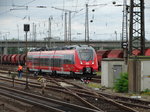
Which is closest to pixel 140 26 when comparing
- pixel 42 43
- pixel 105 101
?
pixel 105 101

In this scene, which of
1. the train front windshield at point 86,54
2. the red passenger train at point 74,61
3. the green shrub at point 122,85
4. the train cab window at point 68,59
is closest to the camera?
the green shrub at point 122,85

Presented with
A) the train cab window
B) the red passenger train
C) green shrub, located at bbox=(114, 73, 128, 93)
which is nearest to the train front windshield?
the red passenger train

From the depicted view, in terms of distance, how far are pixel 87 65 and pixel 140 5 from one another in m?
6.70

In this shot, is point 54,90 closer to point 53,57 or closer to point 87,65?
point 87,65

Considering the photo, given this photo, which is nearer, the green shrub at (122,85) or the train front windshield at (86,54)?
the green shrub at (122,85)

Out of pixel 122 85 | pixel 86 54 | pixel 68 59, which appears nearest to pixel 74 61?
pixel 68 59

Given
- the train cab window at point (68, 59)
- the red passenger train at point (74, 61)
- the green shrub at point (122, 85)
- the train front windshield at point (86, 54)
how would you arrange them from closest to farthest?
the green shrub at point (122, 85)
the red passenger train at point (74, 61)
the train cab window at point (68, 59)
the train front windshield at point (86, 54)

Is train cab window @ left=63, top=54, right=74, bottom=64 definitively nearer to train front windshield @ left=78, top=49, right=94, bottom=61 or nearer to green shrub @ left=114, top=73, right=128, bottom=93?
train front windshield @ left=78, top=49, right=94, bottom=61

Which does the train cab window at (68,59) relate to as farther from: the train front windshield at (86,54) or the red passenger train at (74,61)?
the train front windshield at (86,54)

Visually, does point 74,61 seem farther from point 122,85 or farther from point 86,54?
point 122,85

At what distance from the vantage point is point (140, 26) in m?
26.7

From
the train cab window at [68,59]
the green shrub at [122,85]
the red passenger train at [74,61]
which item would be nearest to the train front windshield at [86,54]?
the red passenger train at [74,61]

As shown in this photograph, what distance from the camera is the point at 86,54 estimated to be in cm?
2916

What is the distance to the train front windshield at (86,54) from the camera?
28781mm
